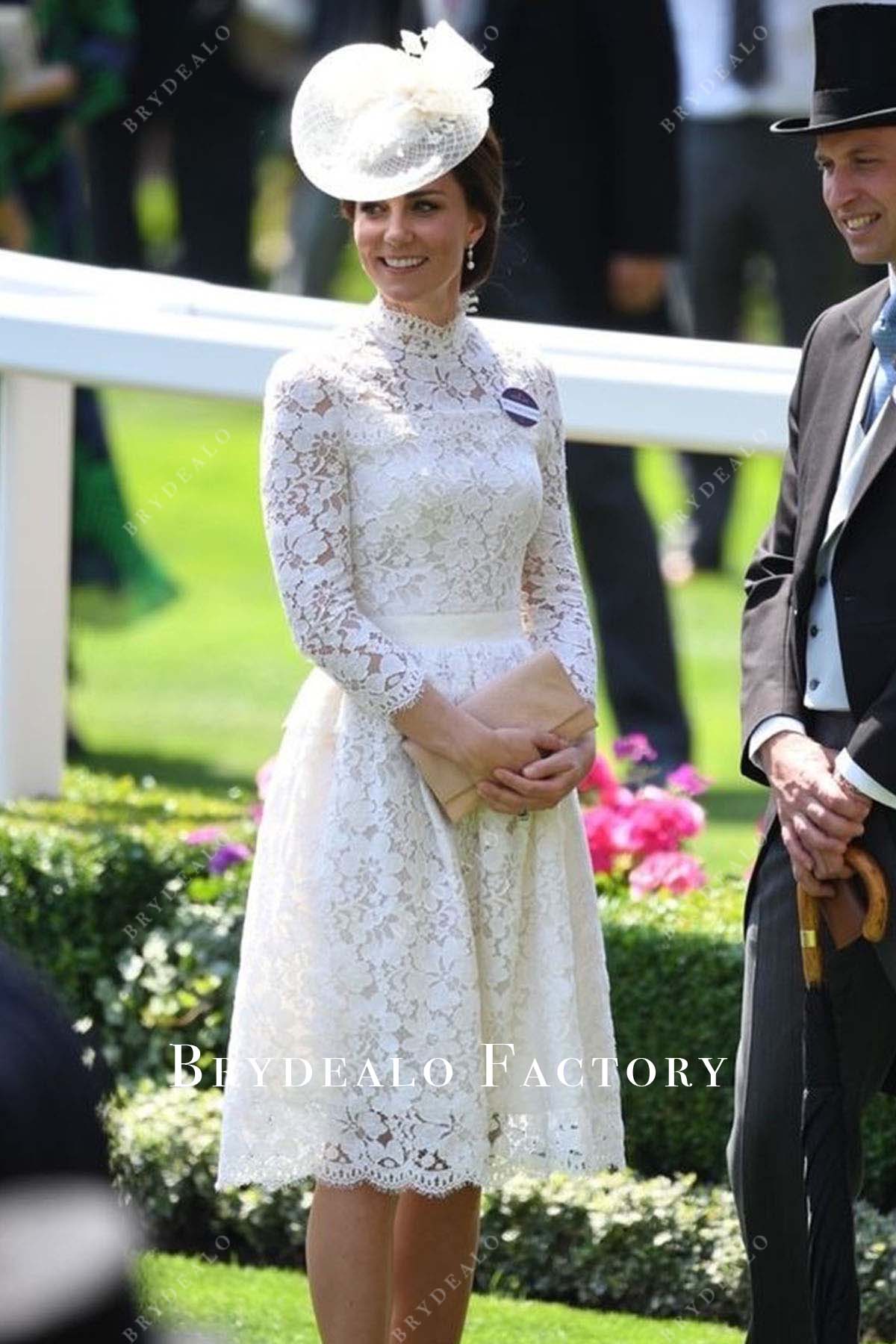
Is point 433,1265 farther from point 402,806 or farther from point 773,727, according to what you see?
point 773,727

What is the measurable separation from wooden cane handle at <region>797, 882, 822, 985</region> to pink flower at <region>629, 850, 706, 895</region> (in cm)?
154

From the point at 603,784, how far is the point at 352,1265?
5.85 feet

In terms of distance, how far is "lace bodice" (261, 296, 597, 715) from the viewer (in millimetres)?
3137

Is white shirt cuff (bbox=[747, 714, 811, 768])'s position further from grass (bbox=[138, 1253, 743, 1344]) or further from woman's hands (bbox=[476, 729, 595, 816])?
grass (bbox=[138, 1253, 743, 1344])

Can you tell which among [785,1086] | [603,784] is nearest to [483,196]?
[785,1086]

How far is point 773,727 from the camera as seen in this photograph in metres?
3.08

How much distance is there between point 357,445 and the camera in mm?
3156

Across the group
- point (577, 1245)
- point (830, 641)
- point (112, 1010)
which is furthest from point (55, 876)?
point (830, 641)

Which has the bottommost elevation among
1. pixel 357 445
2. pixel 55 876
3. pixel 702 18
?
pixel 55 876

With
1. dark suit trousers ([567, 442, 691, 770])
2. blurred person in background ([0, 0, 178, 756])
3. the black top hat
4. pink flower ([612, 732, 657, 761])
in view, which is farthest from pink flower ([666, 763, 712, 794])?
blurred person in background ([0, 0, 178, 756])

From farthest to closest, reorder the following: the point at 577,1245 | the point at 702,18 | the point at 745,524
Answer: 1. the point at 745,524
2. the point at 702,18
3. the point at 577,1245

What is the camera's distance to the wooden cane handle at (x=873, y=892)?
2.96 m

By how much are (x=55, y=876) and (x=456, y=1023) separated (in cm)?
173

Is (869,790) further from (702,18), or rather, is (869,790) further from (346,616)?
(702,18)
